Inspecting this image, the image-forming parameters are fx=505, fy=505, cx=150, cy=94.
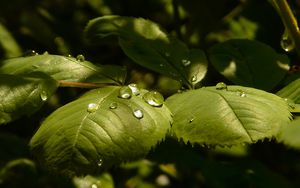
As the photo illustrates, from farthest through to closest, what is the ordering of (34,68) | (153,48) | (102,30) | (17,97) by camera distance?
(102,30)
(153,48)
(34,68)
(17,97)

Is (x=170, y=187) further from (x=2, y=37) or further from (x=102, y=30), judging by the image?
(x=102, y=30)

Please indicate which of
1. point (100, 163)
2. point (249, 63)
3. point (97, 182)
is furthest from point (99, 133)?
point (97, 182)

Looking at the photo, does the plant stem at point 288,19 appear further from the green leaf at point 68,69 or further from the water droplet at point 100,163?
the water droplet at point 100,163

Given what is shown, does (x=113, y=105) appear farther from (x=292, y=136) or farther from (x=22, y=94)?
(x=292, y=136)

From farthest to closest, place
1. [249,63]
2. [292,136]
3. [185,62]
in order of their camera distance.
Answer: [249,63] < [185,62] < [292,136]

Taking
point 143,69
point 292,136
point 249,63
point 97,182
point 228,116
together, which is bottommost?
point 97,182

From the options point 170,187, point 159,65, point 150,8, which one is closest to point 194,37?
point 150,8
